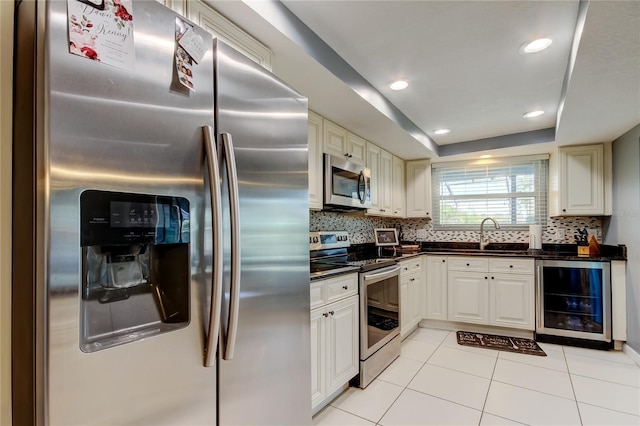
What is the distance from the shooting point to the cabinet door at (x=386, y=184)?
3.81 metres

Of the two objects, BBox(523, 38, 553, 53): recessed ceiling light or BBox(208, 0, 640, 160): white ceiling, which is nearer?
BBox(208, 0, 640, 160): white ceiling

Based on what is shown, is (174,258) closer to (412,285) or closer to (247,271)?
(247,271)

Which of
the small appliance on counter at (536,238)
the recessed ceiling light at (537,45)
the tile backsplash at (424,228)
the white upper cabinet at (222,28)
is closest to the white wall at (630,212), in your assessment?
the tile backsplash at (424,228)

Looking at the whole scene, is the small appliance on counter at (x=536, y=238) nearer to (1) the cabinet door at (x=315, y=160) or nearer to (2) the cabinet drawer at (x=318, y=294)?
(1) the cabinet door at (x=315, y=160)

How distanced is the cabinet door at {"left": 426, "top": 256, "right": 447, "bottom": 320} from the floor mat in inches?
12.5

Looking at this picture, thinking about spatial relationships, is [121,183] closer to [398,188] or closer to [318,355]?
[318,355]

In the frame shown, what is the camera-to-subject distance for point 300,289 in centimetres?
134

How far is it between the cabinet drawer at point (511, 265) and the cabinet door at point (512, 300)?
55 mm

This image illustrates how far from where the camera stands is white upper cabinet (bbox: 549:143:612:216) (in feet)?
11.4

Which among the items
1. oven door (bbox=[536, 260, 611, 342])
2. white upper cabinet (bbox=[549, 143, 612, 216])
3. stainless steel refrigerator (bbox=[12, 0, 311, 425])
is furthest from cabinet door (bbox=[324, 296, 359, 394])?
white upper cabinet (bbox=[549, 143, 612, 216])

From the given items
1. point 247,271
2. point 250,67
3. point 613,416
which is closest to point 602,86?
point 613,416

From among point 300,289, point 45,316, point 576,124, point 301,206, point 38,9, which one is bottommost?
point 300,289

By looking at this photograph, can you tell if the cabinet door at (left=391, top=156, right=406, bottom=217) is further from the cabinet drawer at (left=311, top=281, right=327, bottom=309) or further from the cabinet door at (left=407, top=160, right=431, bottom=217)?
the cabinet drawer at (left=311, top=281, right=327, bottom=309)

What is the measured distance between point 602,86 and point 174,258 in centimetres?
273
